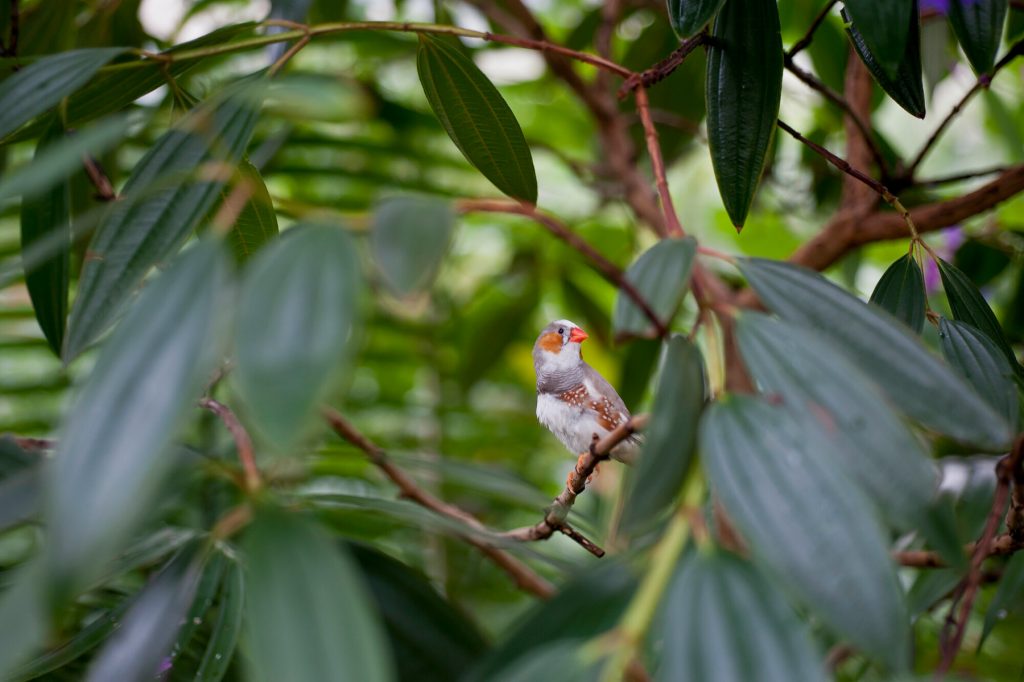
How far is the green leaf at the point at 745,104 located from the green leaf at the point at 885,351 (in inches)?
5.4

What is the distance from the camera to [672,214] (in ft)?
1.61

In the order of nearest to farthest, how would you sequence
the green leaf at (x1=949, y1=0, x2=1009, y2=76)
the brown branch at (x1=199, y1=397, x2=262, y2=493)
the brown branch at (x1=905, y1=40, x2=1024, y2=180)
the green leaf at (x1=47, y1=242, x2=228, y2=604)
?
1. the green leaf at (x1=47, y1=242, x2=228, y2=604)
2. the brown branch at (x1=199, y1=397, x2=262, y2=493)
3. the green leaf at (x1=949, y1=0, x2=1009, y2=76)
4. the brown branch at (x1=905, y1=40, x2=1024, y2=180)

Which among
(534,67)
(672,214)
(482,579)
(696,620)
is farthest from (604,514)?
(534,67)

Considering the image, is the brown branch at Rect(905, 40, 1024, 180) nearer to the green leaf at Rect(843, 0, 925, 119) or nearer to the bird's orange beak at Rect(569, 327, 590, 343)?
the green leaf at Rect(843, 0, 925, 119)

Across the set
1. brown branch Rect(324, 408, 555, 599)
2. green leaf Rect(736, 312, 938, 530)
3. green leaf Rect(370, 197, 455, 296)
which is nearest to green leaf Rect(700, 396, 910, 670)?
green leaf Rect(736, 312, 938, 530)

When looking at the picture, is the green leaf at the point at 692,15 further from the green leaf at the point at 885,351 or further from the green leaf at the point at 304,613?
the green leaf at the point at 304,613

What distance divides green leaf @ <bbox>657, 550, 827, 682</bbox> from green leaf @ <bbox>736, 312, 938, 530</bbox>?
0.06m

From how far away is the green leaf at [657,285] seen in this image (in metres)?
0.38

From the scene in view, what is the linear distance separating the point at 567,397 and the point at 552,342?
5cm

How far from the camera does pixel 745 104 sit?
0.57 metres

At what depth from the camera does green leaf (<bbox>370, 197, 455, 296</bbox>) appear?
0.32 meters

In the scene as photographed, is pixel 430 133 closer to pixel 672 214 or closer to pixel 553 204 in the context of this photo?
pixel 553 204

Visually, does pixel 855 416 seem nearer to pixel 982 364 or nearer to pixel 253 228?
pixel 982 364

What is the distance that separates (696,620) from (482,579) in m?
1.25
